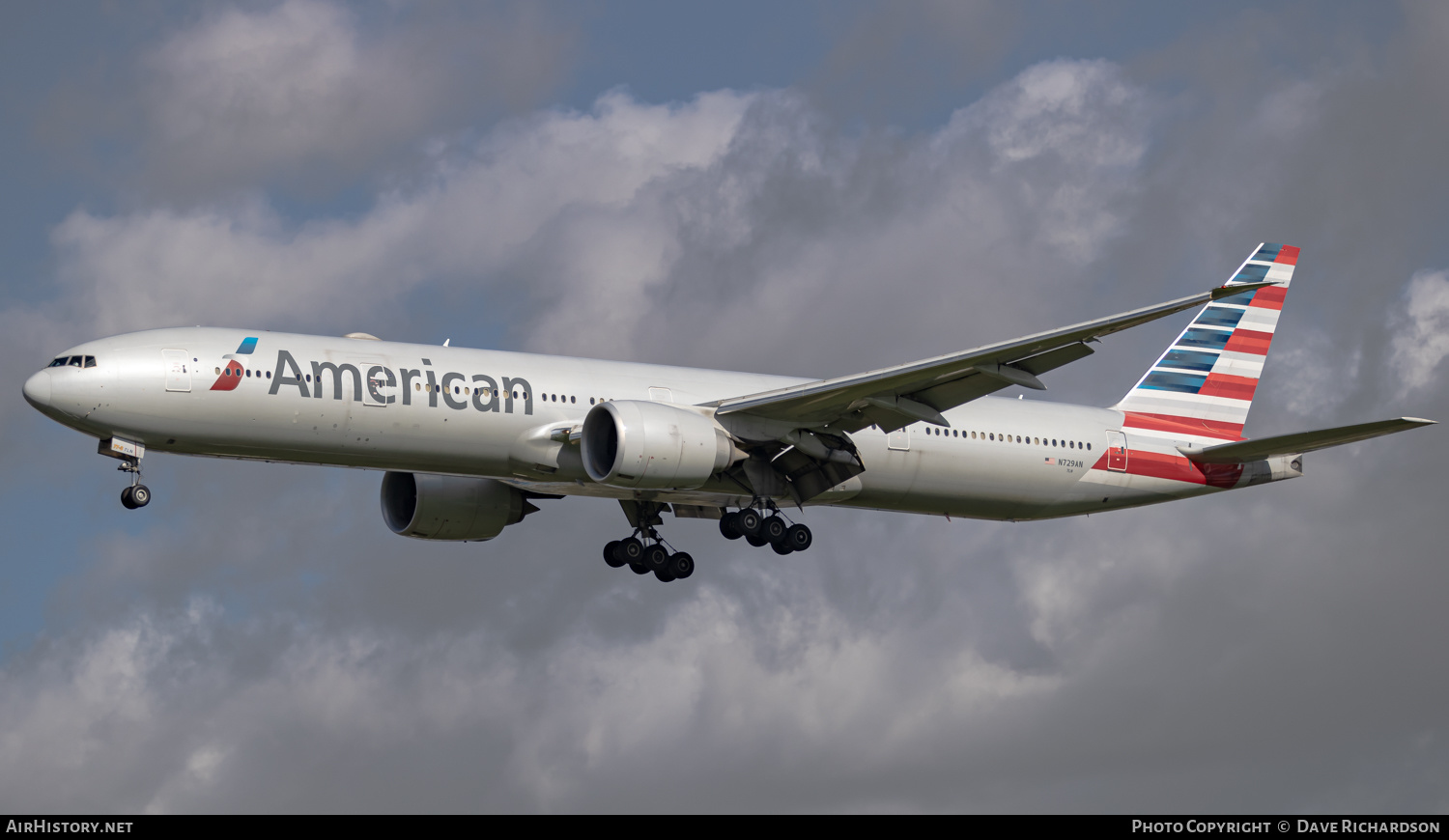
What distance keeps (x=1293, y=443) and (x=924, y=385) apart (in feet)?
35.4

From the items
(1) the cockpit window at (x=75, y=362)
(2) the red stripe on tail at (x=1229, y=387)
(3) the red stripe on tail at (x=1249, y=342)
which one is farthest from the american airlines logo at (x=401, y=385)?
(3) the red stripe on tail at (x=1249, y=342)

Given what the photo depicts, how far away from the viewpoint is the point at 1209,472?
161 feet

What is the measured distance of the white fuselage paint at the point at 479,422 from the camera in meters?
37.9

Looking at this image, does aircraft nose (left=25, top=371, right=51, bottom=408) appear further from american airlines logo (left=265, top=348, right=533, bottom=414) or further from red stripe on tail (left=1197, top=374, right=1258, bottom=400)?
red stripe on tail (left=1197, top=374, right=1258, bottom=400)

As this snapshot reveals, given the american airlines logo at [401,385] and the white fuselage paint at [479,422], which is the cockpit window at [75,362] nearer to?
the white fuselage paint at [479,422]

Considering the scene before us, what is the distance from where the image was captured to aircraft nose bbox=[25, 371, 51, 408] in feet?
123

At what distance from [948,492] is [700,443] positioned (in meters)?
8.08

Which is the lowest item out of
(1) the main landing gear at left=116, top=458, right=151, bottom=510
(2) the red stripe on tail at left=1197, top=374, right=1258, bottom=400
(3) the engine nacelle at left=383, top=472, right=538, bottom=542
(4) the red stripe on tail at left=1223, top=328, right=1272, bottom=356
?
(1) the main landing gear at left=116, top=458, right=151, bottom=510

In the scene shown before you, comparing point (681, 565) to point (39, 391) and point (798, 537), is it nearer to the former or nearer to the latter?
point (798, 537)

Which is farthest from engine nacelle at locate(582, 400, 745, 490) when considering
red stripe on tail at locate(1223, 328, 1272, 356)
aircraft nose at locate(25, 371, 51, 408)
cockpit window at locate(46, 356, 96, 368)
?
red stripe on tail at locate(1223, 328, 1272, 356)

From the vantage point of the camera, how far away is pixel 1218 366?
52000 mm

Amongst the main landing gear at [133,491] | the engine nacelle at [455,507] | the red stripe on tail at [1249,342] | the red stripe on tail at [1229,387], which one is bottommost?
the main landing gear at [133,491]

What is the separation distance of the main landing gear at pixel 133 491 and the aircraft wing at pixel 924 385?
1338 cm

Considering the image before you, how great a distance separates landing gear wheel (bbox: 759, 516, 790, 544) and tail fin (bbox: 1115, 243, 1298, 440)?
1111 cm
